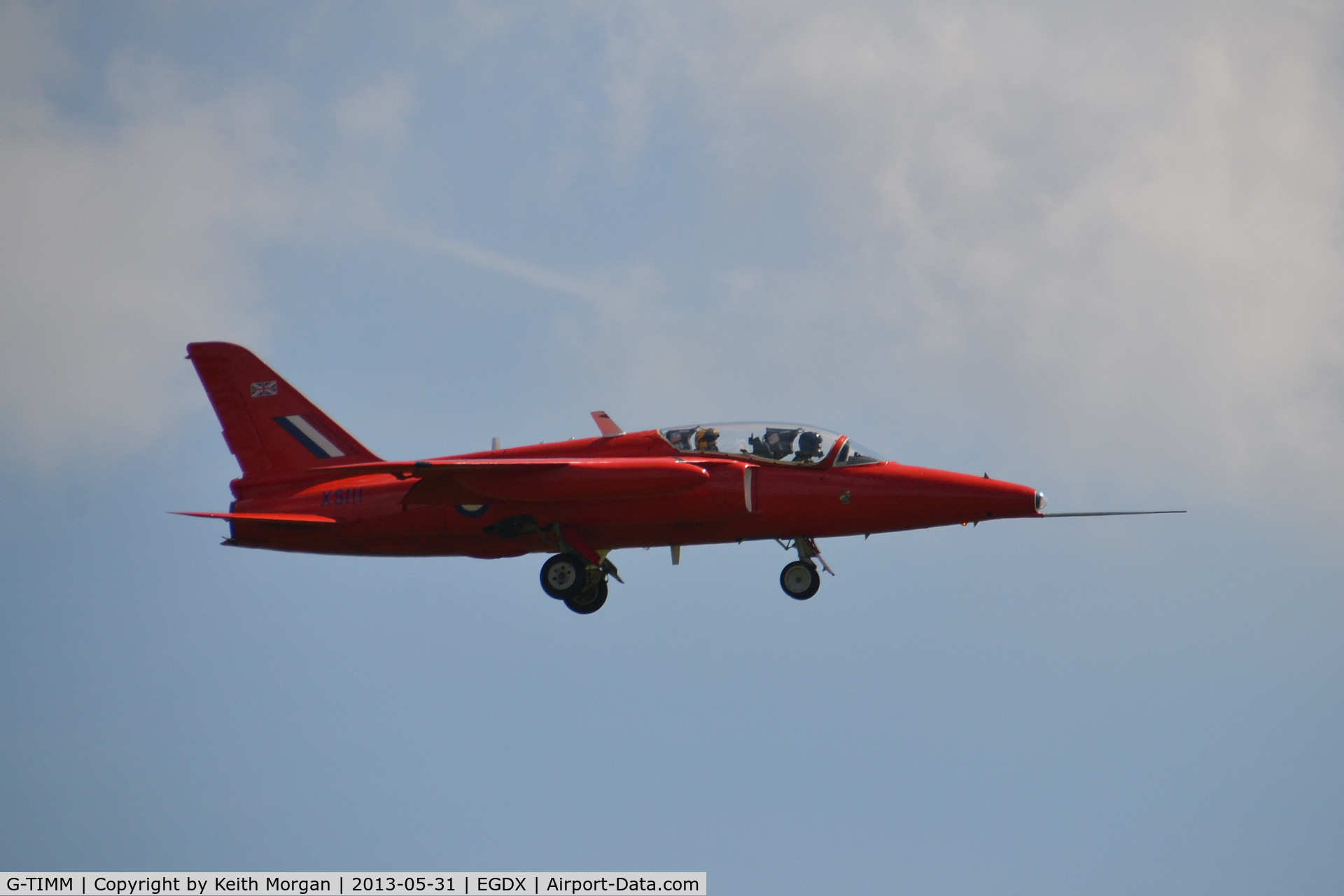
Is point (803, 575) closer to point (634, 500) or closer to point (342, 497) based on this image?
point (634, 500)

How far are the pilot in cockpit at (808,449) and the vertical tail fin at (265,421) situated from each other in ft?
31.7

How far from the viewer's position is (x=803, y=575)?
2762 cm

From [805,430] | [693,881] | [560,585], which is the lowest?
[693,881]

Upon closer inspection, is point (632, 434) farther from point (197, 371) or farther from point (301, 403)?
point (197, 371)

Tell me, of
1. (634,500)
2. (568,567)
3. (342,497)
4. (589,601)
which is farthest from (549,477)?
(342,497)

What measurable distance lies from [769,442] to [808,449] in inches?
30.6

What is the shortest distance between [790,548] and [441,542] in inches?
282

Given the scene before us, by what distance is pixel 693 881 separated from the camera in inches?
1208

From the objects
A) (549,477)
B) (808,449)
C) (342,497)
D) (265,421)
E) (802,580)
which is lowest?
(802,580)

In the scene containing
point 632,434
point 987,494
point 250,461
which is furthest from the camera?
point 250,461

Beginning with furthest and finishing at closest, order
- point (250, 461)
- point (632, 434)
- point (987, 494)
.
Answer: point (250, 461) → point (632, 434) → point (987, 494)

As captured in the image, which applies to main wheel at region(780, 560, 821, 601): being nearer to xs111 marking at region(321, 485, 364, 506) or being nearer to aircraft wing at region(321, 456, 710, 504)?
aircraft wing at region(321, 456, 710, 504)

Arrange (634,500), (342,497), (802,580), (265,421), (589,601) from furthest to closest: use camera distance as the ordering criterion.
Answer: (265,421)
(342,497)
(589,601)
(802,580)
(634,500)

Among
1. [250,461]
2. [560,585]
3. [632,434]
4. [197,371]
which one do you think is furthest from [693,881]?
[197,371]
